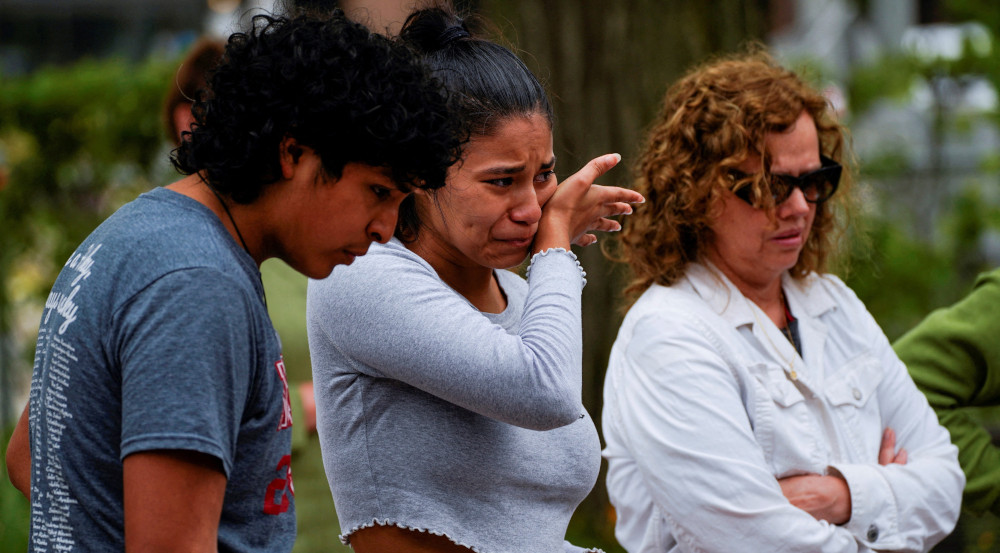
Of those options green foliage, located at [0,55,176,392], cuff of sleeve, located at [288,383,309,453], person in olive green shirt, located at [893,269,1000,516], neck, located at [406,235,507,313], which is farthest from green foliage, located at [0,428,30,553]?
person in olive green shirt, located at [893,269,1000,516]

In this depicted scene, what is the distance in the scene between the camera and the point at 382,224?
1.62m

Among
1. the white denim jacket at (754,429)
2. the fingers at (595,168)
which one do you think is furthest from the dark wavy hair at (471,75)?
the white denim jacket at (754,429)

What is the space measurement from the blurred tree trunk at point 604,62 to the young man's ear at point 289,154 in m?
2.74

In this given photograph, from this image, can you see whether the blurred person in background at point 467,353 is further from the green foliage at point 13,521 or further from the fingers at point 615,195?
the green foliage at point 13,521

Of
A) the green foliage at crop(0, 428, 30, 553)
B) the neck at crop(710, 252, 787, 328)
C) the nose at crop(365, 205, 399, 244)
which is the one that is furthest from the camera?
the green foliage at crop(0, 428, 30, 553)

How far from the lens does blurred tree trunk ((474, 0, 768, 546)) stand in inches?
165

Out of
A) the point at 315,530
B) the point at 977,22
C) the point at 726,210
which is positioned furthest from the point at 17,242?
the point at 977,22

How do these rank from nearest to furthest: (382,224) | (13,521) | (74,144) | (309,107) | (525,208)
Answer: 1. (309,107)
2. (382,224)
3. (525,208)
4. (13,521)
5. (74,144)

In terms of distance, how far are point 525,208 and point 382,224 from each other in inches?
16.8

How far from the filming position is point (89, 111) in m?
6.06

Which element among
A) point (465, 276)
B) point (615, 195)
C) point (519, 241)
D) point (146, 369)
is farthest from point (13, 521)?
point (146, 369)

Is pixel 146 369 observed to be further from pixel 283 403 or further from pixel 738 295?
pixel 738 295

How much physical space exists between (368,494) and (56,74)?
537cm

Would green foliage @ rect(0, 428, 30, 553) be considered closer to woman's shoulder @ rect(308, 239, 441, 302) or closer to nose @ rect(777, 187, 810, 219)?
woman's shoulder @ rect(308, 239, 441, 302)
